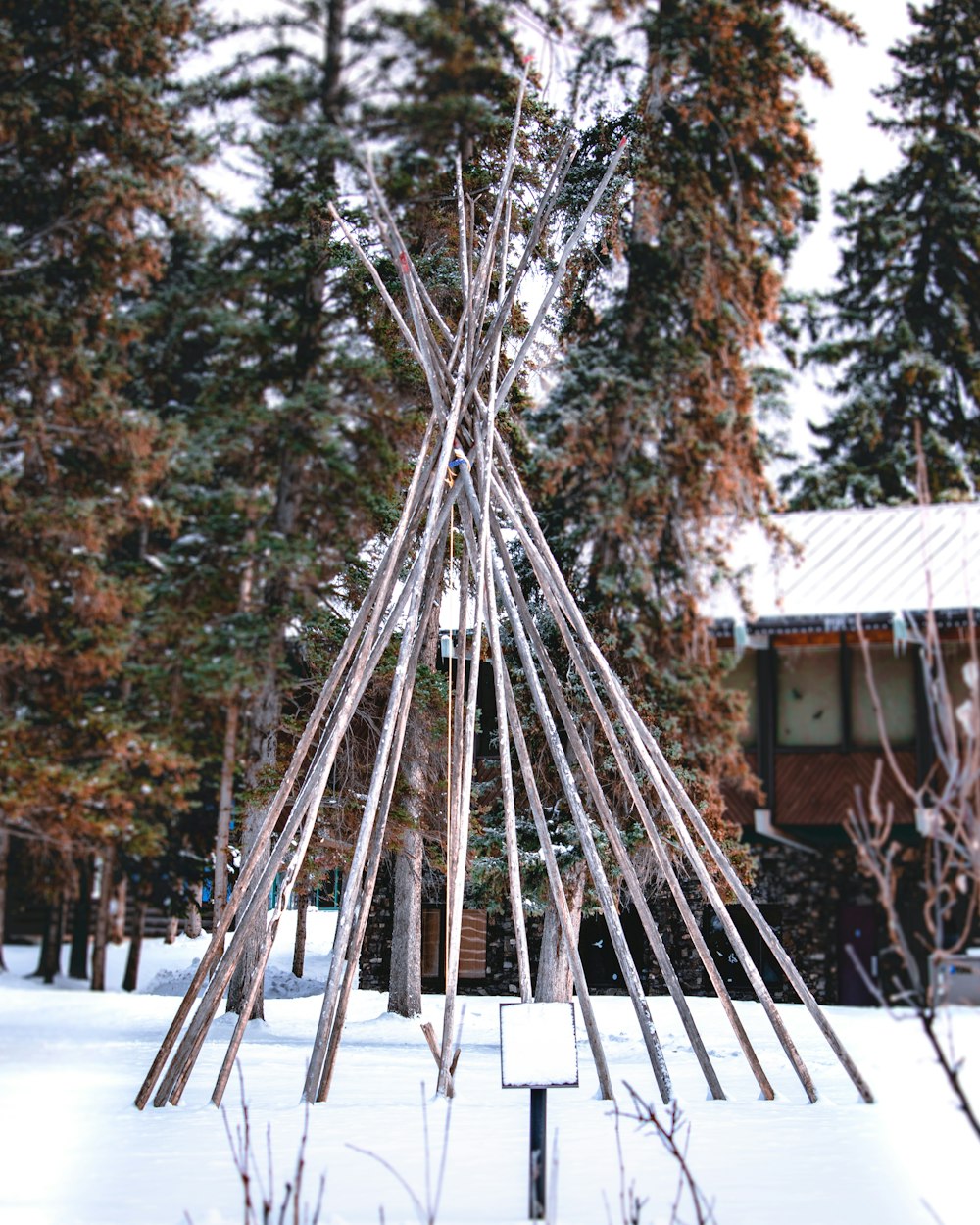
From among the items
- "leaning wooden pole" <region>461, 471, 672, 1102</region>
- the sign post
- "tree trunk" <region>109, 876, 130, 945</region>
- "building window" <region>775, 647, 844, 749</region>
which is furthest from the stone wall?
the sign post

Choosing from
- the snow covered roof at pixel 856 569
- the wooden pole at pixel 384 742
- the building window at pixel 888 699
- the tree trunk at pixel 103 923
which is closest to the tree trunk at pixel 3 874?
the tree trunk at pixel 103 923

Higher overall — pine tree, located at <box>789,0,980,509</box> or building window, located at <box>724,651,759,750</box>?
pine tree, located at <box>789,0,980,509</box>

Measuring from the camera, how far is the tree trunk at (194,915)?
6320mm

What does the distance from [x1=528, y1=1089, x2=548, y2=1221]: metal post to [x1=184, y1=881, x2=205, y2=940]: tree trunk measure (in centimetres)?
399

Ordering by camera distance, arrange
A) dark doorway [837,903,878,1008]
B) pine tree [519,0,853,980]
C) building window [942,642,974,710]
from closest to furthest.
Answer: pine tree [519,0,853,980] < building window [942,642,974,710] < dark doorway [837,903,878,1008]

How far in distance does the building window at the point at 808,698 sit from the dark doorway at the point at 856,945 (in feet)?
3.81

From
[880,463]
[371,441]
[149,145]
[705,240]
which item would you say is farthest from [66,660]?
[880,463]

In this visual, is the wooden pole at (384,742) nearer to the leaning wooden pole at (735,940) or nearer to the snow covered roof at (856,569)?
the leaning wooden pole at (735,940)

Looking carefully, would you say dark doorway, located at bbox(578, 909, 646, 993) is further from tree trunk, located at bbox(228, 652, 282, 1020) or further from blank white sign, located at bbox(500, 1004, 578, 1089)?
blank white sign, located at bbox(500, 1004, 578, 1089)

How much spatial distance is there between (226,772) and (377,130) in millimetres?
3546

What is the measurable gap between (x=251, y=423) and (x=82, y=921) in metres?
2.69

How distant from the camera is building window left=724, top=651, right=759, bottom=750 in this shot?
8.41 m

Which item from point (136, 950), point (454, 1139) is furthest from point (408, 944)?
point (454, 1139)

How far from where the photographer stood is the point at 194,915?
6.32 meters
